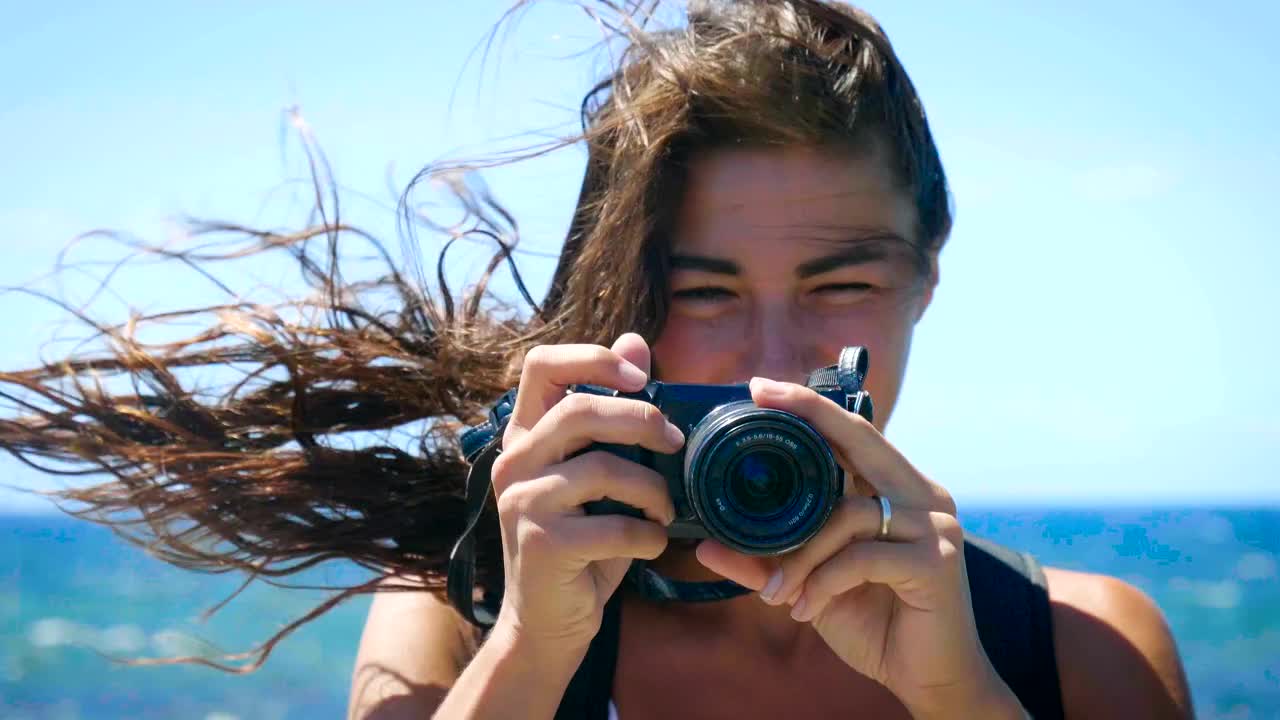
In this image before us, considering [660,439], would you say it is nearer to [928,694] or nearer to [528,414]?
[528,414]

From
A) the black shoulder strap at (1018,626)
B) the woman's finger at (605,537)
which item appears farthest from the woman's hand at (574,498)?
the black shoulder strap at (1018,626)

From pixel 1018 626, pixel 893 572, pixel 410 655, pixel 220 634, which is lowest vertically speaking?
pixel 220 634

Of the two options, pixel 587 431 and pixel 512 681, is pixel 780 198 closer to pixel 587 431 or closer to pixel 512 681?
pixel 587 431

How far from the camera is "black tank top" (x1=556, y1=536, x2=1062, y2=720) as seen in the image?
2361 mm

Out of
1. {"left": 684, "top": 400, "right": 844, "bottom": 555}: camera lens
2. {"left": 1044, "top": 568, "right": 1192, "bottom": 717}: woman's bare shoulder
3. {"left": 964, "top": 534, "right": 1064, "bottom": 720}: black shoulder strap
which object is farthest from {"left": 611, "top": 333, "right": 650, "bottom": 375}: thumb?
{"left": 1044, "top": 568, "right": 1192, "bottom": 717}: woman's bare shoulder

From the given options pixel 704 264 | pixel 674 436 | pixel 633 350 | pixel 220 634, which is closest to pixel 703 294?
pixel 704 264

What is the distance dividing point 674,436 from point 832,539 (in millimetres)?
314

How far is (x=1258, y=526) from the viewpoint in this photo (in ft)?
162

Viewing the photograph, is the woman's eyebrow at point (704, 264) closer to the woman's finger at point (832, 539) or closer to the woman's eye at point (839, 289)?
the woman's eye at point (839, 289)

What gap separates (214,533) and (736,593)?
4.24 feet

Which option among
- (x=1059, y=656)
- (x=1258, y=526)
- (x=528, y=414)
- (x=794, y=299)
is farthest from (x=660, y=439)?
(x=1258, y=526)

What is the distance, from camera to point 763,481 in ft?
6.15

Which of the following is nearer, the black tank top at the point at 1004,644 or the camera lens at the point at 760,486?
the camera lens at the point at 760,486

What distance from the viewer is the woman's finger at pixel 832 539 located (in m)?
1.97
